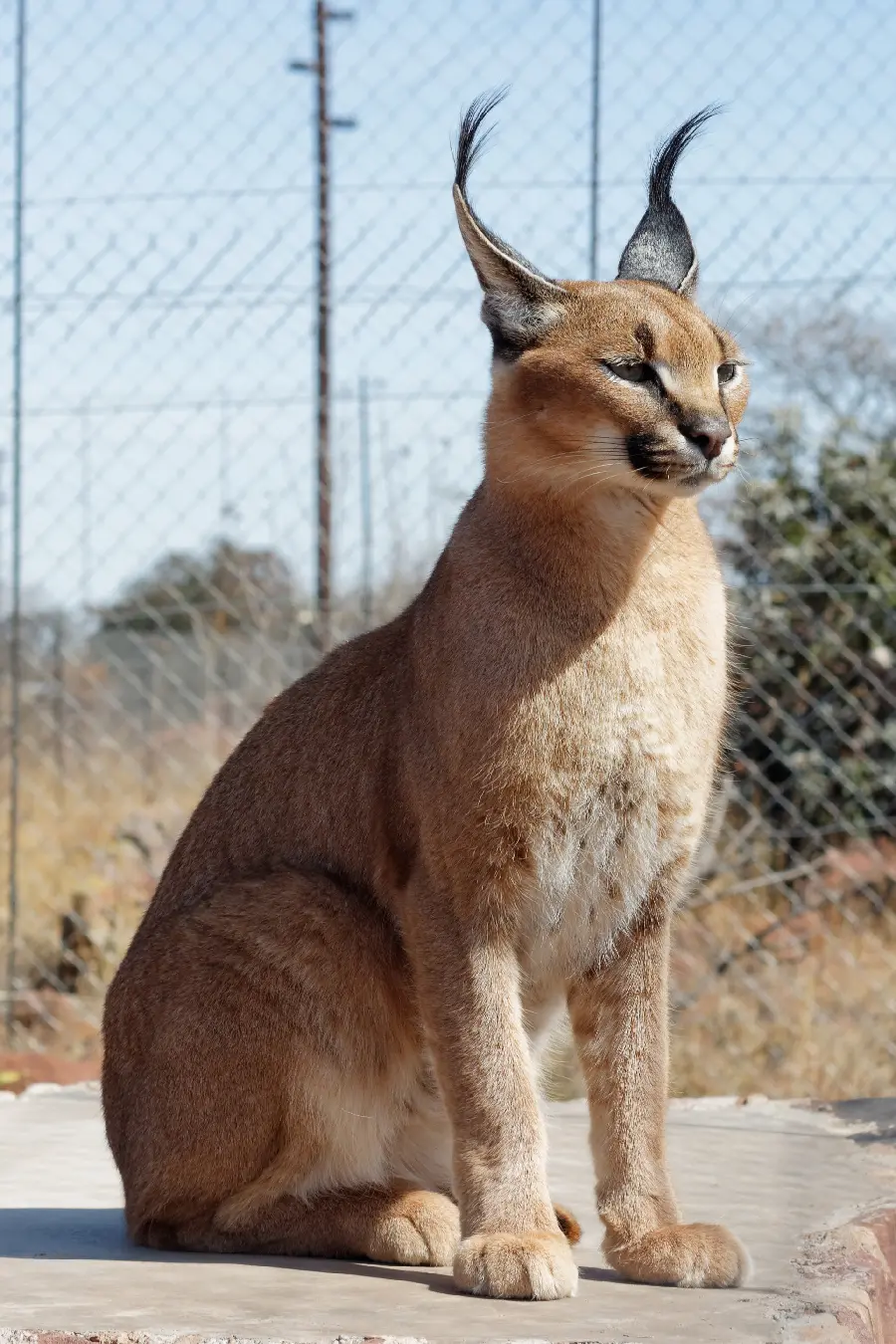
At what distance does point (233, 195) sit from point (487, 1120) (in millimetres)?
4341

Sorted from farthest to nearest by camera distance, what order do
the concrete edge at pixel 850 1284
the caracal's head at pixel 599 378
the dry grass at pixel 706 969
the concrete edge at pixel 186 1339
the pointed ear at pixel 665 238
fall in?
the dry grass at pixel 706 969 → the pointed ear at pixel 665 238 → the caracal's head at pixel 599 378 → the concrete edge at pixel 850 1284 → the concrete edge at pixel 186 1339

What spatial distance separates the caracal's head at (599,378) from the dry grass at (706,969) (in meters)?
2.46

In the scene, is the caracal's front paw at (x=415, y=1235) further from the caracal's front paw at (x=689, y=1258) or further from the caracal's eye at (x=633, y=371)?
Answer: the caracal's eye at (x=633, y=371)

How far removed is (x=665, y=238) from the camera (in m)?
3.59

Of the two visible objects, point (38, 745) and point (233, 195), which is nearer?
point (233, 195)

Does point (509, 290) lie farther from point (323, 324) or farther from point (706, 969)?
point (706, 969)

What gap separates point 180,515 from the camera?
6.74m

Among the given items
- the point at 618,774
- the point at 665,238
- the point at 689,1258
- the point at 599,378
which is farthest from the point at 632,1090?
the point at 665,238

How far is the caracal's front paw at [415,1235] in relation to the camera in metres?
3.15

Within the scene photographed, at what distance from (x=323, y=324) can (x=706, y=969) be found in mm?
2760

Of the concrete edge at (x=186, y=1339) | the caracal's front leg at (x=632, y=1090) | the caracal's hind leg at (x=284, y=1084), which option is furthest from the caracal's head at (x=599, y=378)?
the concrete edge at (x=186, y=1339)

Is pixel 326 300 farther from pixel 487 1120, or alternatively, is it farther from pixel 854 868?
pixel 487 1120

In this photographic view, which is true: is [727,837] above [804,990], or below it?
above


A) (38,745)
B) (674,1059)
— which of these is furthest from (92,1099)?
(38,745)
